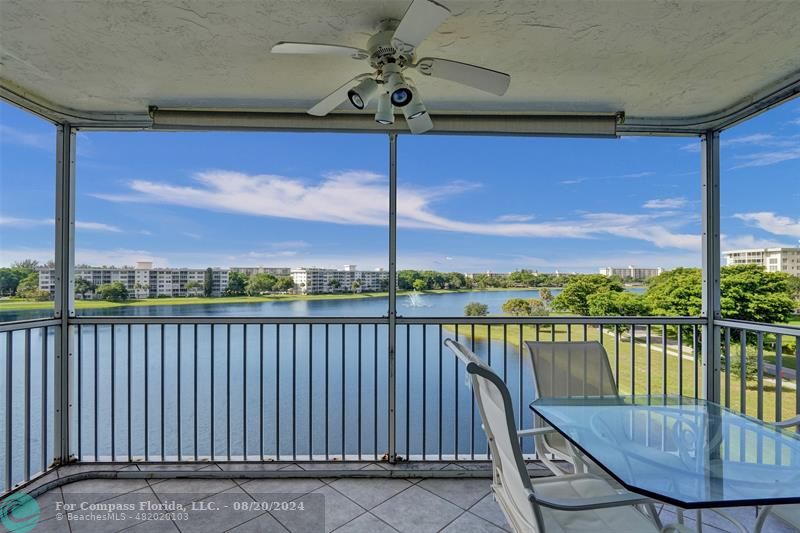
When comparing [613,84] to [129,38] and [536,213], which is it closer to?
[536,213]

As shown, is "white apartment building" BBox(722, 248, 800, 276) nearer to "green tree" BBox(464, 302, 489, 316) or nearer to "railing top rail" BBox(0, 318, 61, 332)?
"green tree" BBox(464, 302, 489, 316)

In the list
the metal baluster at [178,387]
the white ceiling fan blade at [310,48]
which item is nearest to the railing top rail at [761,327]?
the white ceiling fan blade at [310,48]

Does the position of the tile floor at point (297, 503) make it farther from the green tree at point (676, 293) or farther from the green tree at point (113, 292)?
the green tree at point (676, 293)

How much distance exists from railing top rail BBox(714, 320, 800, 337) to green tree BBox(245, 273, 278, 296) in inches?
135

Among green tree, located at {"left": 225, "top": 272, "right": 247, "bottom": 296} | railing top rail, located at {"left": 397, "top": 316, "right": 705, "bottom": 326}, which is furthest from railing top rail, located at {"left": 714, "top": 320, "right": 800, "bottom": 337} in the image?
green tree, located at {"left": 225, "top": 272, "right": 247, "bottom": 296}

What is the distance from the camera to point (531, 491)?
1.13m

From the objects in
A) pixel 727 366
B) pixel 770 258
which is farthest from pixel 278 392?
pixel 770 258

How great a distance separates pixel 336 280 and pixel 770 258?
3210 mm

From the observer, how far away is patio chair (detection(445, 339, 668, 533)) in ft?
Answer: 3.72

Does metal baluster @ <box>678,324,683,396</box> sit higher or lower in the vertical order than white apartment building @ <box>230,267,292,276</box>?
lower

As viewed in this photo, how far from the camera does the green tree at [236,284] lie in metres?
2.95

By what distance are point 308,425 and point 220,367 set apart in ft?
2.76

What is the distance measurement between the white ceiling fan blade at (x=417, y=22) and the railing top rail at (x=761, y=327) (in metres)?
2.70

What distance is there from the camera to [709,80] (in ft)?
7.34
